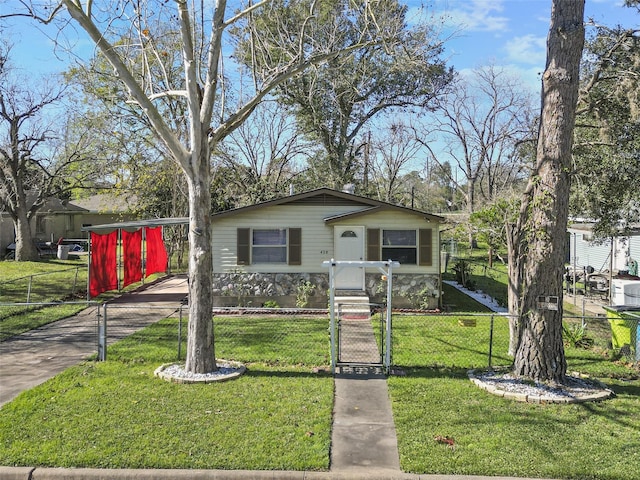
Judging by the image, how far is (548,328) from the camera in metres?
7.62

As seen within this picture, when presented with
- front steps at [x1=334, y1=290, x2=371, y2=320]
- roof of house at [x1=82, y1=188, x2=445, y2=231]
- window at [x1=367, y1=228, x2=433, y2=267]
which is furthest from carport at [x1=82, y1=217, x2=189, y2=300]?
window at [x1=367, y1=228, x2=433, y2=267]

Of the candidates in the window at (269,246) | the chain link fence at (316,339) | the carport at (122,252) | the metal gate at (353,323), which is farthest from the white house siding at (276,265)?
the metal gate at (353,323)

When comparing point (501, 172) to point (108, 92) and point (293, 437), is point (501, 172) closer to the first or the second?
point (108, 92)

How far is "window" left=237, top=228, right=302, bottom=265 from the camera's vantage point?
15477 millimetres

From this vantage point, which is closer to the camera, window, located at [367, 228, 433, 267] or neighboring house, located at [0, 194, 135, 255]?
window, located at [367, 228, 433, 267]

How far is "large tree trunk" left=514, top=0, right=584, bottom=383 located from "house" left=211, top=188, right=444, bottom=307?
744 cm

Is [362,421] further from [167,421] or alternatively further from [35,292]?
[35,292]

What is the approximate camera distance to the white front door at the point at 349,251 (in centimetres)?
1538

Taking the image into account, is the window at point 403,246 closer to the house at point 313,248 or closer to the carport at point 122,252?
the house at point 313,248

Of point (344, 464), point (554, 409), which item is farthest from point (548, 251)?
point (344, 464)

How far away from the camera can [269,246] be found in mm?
15641

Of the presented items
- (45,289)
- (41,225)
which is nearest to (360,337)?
(45,289)

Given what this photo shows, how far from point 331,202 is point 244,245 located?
2961 mm

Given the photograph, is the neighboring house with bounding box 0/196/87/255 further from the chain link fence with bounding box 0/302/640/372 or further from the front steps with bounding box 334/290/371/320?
the front steps with bounding box 334/290/371/320
